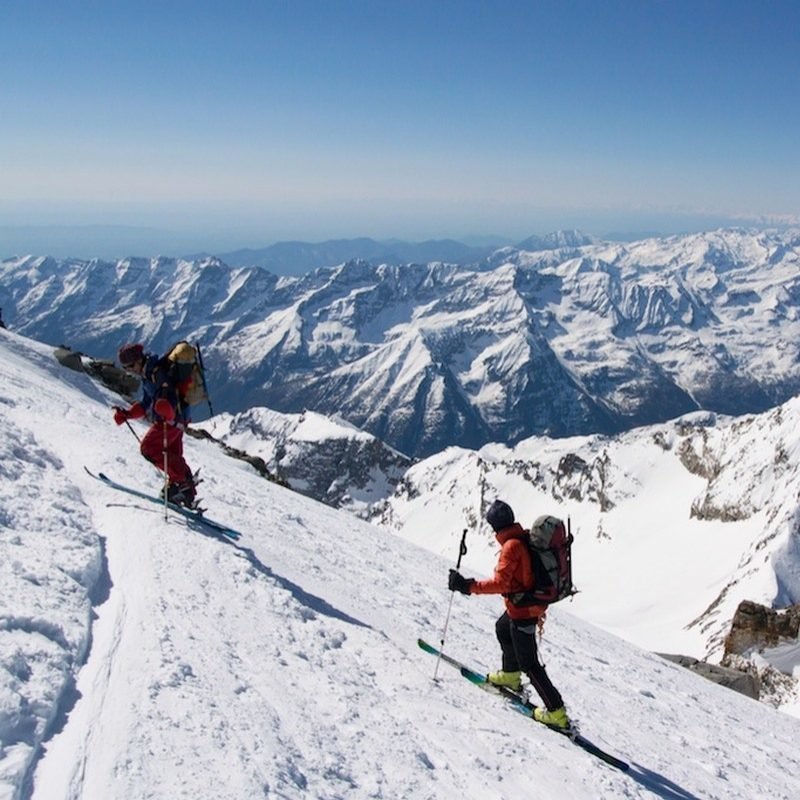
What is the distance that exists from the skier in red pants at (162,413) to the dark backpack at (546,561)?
304 inches

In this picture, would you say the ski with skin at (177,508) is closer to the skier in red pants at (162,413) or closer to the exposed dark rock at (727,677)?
the skier in red pants at (162,413)

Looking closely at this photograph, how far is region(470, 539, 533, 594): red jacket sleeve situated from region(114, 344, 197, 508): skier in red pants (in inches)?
291

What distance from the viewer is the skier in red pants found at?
1305 centimetres

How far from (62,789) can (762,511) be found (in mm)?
106682

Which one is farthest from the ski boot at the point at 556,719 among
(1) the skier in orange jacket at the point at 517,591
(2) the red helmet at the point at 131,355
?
(2) the red helmet at the point at 131,355

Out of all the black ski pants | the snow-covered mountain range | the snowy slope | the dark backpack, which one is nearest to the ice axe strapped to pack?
the snowy slope

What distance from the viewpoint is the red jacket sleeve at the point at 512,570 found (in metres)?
9.00

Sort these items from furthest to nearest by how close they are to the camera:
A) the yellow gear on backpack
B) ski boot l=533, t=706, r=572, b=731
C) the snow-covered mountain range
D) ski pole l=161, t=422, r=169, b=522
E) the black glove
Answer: the snow-covered mountain range → ski pole l=161, t=422, r=169, b=522 → the yellow gear on backpack → the black glove → ski boot l=533, t=706, r=572, b=731

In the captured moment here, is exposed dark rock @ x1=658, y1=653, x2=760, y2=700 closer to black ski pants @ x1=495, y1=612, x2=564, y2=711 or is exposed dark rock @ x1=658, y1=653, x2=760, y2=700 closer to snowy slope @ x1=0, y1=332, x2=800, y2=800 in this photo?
snowy slope @ x1=0, y1=332, x2=800, y2=800

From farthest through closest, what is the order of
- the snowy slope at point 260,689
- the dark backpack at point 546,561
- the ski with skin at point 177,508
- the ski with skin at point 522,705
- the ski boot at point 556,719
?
1. the ski with skin at point 177,508
2. the ski boot at point 556,719
3. the dark backpack at point 546,561
4. the ski with skin at point 522,705
5. the snowy slope at point 260,689

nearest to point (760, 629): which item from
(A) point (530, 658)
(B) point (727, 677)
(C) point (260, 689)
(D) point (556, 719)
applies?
(B) point (727, 677)

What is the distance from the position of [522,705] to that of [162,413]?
834cm

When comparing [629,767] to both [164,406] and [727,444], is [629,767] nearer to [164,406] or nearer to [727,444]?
[164,406]

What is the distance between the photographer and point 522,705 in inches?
377
